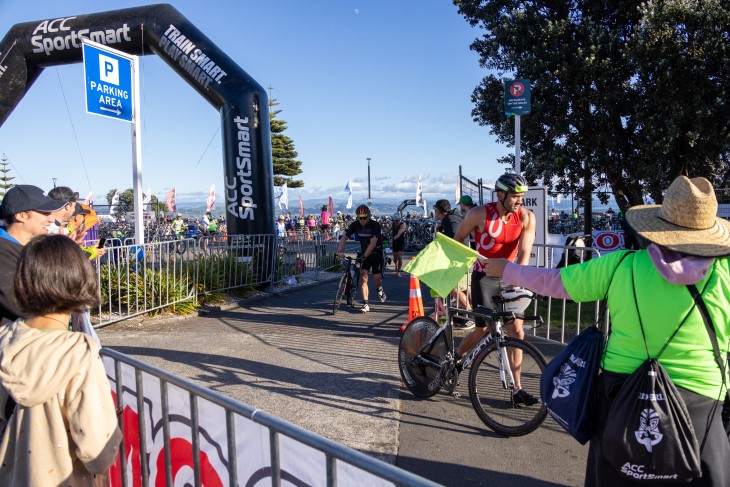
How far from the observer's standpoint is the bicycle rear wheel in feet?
16.0

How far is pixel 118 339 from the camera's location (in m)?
7.50

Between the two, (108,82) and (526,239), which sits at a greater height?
(108,82)

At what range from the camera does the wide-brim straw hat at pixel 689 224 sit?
212cm

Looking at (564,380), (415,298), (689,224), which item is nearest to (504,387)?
(564,380)

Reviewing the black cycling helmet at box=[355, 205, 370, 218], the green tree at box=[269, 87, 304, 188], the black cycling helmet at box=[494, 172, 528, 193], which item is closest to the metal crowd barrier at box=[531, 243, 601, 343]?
the black cycling helmet at box=[494, 172, 528, 193]

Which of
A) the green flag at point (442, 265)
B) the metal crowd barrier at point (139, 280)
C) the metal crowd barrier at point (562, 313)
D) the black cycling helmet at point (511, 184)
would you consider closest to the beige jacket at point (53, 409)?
the green flag at point (442, 265)

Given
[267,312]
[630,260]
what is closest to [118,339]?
[267,312]

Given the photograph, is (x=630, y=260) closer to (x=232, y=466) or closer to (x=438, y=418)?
(x=232, y=466)

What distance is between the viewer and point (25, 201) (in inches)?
124

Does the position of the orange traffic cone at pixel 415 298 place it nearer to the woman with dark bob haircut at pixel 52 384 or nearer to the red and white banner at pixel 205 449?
the red and white banner at pixel 205 449

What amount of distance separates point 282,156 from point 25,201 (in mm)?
47305

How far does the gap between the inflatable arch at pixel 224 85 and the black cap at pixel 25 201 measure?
8319mm

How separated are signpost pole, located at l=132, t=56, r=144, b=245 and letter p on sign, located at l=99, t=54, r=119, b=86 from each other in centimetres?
47

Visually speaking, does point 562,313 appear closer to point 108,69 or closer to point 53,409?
point 53,409
